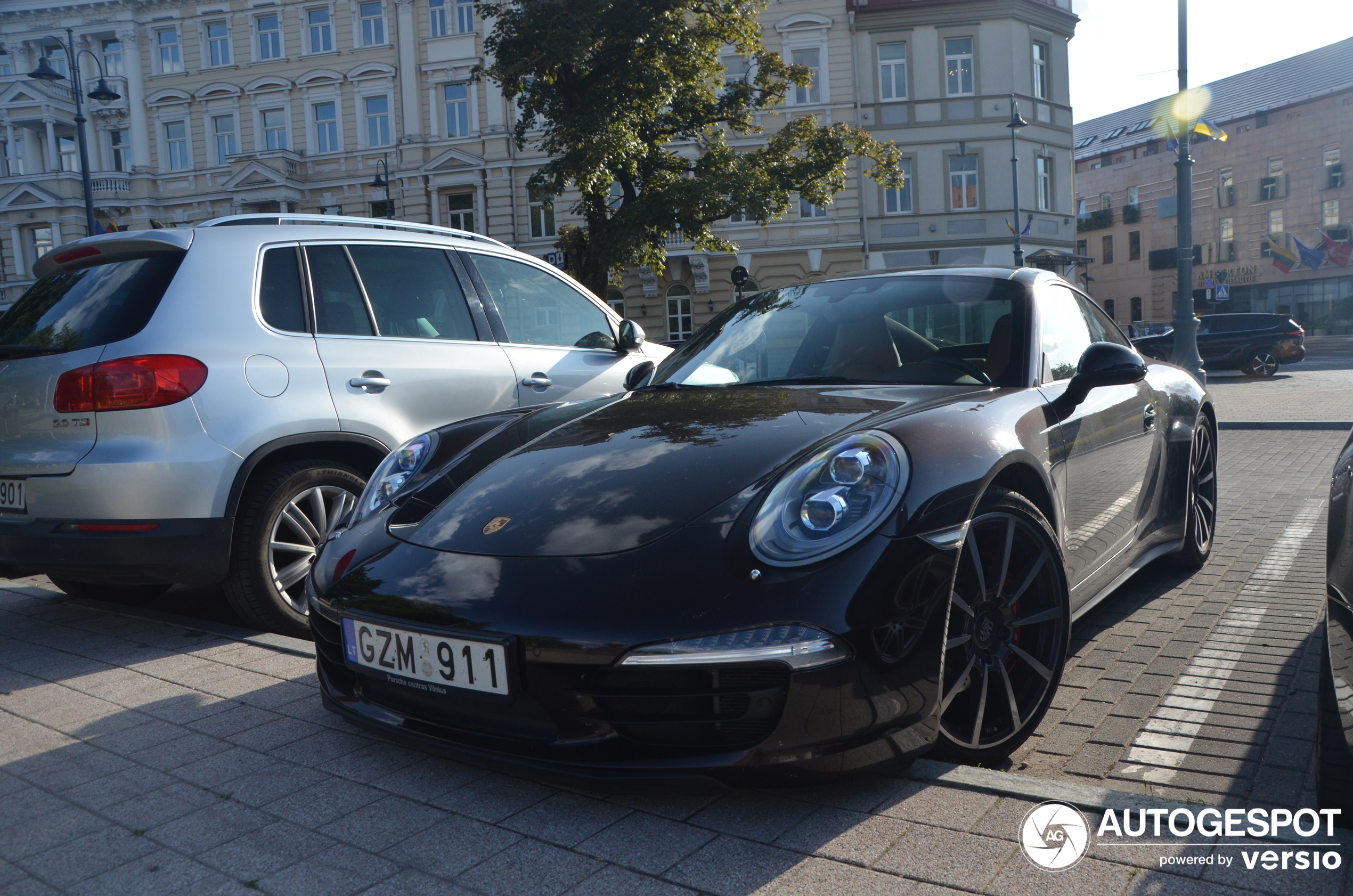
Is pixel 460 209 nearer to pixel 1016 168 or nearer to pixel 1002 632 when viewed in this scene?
pixel 1016 168

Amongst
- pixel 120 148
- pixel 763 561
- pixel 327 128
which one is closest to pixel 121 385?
pixel 763 561

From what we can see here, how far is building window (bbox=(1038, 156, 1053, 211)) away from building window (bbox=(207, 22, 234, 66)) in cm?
2917

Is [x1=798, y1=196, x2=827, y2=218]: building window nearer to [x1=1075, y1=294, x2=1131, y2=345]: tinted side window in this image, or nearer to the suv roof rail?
the suv roof rail

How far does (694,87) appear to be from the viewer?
67.6 ft

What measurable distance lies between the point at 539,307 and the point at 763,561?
11.4ft

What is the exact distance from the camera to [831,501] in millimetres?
2398

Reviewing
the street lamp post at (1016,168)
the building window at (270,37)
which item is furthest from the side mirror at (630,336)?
the building window at (270,37)

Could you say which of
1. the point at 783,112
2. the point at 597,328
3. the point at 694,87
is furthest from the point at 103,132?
the point at 597,328

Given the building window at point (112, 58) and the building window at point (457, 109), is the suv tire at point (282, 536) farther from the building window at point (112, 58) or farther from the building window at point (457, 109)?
the building window at point (112, 58)

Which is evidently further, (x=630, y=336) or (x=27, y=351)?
(x=630, y=336)

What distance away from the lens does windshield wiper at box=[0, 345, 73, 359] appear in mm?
3797

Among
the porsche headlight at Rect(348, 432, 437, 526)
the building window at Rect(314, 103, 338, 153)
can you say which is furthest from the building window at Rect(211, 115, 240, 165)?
the porsche headlight at Rect(348, 432, 437, 526)

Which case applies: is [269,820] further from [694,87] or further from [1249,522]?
[694,87]

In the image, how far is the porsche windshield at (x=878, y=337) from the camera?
3.36 meters
